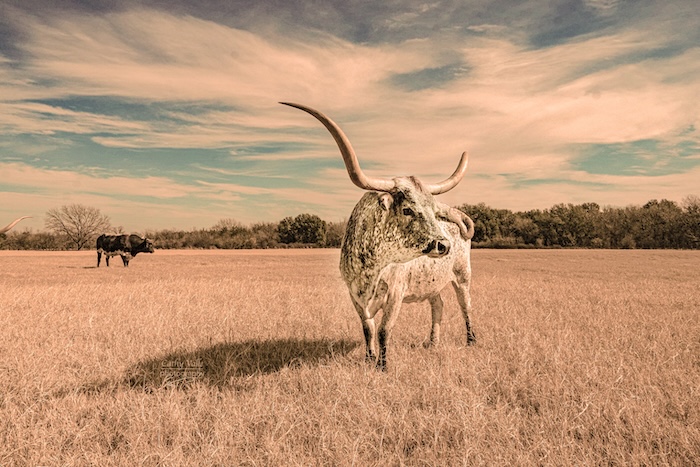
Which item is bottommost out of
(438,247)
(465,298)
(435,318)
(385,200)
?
(435,318)

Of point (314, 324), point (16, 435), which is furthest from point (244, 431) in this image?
point (314, 324)

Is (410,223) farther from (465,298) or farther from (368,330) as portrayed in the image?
(465,298)

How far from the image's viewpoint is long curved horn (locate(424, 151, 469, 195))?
5427mm

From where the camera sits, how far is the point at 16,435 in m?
3.96

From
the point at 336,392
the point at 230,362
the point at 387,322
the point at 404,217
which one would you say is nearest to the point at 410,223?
the point at 404,217

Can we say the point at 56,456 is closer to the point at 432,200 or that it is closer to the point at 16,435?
the point at 16,435

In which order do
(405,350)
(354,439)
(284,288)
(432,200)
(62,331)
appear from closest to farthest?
(354,439), (432,200), (405,350), (62,331), (284,288)

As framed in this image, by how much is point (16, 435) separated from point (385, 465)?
3341 mm

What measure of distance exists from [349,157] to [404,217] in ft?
3.41

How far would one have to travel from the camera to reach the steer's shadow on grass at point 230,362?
5.39 meters

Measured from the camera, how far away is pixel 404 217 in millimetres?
4914

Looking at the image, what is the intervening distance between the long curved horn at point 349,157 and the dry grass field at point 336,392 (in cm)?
187

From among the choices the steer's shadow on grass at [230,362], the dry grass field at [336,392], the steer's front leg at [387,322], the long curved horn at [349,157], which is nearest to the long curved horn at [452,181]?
the long curved horn at [349,157]

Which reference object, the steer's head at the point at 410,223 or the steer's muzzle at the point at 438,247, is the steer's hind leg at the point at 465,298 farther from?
the steer's muzzle at the point at 438,247
